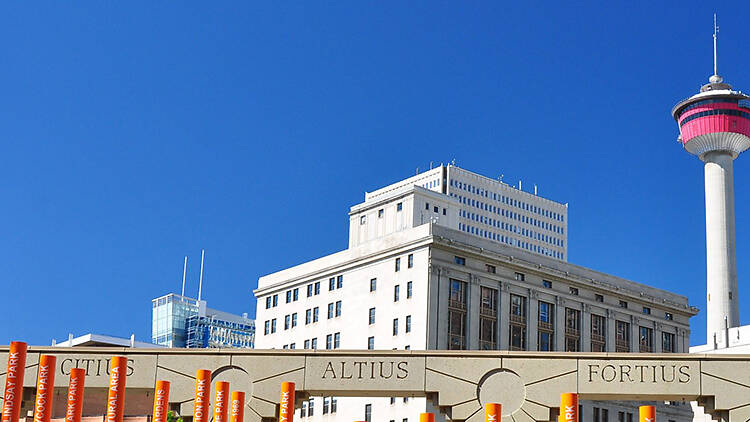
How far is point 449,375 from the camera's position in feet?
141

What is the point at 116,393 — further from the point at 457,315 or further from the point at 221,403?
the point at 457,315

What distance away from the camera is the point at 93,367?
44125mm

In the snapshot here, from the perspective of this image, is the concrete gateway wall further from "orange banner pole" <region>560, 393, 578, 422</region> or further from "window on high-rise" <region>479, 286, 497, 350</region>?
"window on high-rise" <region>479, 286, 497, 350</region>

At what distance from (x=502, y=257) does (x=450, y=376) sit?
266ft

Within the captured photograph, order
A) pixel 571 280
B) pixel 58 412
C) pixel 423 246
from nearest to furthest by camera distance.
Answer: pixel 58 412
pixel 423 246
pixel 571 280

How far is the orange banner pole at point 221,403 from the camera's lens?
118 feet

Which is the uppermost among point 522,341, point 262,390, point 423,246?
point 423,246

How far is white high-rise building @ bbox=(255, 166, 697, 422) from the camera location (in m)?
117

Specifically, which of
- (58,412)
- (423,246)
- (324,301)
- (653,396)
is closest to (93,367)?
(653,396)

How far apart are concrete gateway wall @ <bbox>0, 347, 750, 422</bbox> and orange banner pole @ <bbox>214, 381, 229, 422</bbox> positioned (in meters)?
6.61

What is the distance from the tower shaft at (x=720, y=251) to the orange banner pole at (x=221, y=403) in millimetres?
138657

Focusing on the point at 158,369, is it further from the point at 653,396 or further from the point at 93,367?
the point at 653,396

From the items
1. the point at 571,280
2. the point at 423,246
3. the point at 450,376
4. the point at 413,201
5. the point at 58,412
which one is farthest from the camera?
the point at 413,201

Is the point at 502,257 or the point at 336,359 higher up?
the point at 502,257
